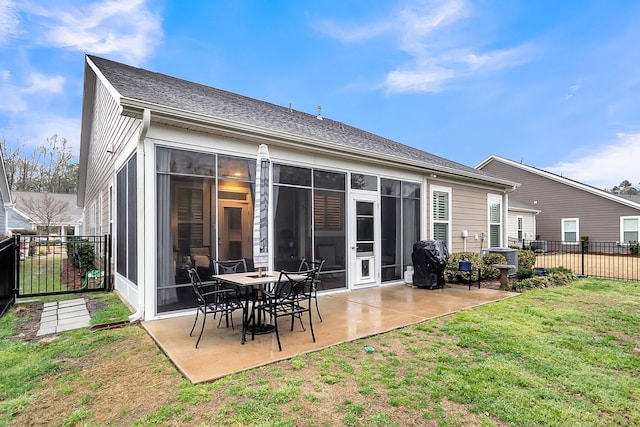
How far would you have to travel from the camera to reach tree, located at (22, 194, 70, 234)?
21.4 m

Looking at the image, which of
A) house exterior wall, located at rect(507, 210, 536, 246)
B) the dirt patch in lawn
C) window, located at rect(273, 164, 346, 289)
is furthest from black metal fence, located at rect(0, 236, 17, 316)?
house exterior wall, located at rect(507, 210, 536, 246)

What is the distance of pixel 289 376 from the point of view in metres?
2.97

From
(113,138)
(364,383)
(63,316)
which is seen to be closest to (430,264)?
(364,383)

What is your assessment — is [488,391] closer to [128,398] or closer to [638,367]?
[638,367]

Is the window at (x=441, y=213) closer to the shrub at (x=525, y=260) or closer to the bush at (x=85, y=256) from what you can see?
the shrub at (x=525, y=260)

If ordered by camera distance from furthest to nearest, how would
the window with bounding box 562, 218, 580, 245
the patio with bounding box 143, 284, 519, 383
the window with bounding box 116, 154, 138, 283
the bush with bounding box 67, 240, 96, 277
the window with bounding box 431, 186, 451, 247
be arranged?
the window with bounding box 562, 218, 580, 245 → the bush with bounding box 67, 240, 96, 277 → the window with bounding box 431, 186, 451, 247 → the window with bounding box 116, 154, 138, 283 → the patio with bounding box 143, 284, 519, 383

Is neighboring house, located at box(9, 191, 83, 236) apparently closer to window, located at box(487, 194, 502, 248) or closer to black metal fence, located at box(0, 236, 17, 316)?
black metal fence, located at box(0, 236, 17, 316)

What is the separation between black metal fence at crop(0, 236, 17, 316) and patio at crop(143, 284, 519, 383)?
9.65 ft

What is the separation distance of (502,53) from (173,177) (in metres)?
13.7

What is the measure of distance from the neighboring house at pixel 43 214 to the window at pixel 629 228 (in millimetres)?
32438

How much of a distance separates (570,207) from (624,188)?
3349cm

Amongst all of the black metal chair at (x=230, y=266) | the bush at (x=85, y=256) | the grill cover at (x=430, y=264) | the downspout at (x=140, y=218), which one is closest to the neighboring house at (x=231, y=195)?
the downspout at (x=140, y=218)

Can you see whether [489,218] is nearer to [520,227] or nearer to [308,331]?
[308,331]

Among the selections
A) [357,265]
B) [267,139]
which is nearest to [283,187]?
[267,139]
